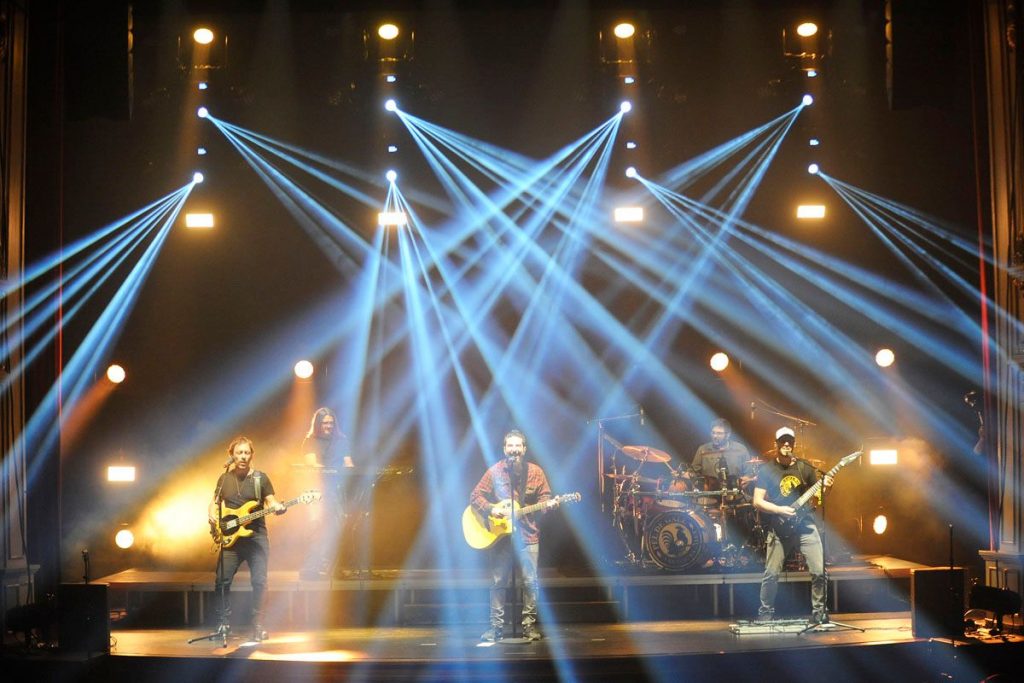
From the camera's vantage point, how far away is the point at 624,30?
11.7 metres

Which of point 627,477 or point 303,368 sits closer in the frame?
point 627,477

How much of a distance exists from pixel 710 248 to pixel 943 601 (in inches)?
218

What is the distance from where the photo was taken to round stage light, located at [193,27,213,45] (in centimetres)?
1175

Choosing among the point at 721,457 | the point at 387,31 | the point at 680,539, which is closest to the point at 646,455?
the point at 721,457

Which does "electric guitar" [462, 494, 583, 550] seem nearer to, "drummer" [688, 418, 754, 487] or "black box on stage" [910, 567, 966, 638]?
"drummer" [688, 418, 754, 487]

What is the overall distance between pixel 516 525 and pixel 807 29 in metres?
6.42

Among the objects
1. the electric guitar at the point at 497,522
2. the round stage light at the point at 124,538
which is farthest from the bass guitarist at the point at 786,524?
the round stage light at the point at 124,538

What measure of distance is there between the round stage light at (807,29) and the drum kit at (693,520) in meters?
4.63

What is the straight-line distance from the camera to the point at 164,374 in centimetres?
1292

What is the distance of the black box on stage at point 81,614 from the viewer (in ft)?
27.8

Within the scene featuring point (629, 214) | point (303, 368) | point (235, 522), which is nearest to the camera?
point (235, 522)

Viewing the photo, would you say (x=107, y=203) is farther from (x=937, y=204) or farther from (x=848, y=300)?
(x=937, y=204)

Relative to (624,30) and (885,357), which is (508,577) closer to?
(624,30)

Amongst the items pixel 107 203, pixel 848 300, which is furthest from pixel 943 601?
pixel 107 203
